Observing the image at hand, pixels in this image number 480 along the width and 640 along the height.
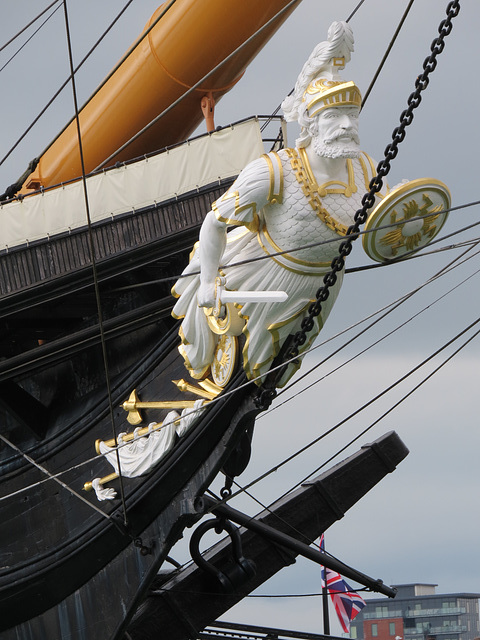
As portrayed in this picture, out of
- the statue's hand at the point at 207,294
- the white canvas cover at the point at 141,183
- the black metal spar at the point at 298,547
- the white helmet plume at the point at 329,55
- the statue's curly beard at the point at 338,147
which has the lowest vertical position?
the black metal spar at the point at 298,547

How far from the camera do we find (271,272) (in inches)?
265

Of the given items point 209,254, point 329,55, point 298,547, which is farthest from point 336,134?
point 298,547

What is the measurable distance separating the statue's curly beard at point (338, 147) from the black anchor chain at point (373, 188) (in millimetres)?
180

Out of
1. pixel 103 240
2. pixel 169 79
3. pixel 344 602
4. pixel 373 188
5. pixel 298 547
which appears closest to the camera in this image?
pixel 373 188

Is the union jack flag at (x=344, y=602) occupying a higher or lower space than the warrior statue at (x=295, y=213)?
lower

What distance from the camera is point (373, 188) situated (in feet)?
20.7

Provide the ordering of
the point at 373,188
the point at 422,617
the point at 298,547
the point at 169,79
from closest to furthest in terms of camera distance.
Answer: the point at 373,188 < the point at 298,547 < the point at 169,79 < the point at 422,617

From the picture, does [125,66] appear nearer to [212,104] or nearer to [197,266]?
[212,104]

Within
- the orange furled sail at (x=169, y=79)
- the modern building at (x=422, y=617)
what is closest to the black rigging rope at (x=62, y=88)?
the orange furled sail at (x=169, y=79)

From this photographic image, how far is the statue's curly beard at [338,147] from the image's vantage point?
6.42 m

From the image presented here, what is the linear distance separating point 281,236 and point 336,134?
555 millimetres

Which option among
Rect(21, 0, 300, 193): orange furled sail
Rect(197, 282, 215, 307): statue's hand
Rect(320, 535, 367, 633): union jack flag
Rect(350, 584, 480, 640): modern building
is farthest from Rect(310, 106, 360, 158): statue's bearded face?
Rect(350, 584, 480, 640): modern building

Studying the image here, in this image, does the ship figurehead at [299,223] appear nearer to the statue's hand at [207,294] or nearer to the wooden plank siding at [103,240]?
the statue's hand at [207,294]

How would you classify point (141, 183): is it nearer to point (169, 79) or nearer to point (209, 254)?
point (209, 254)
